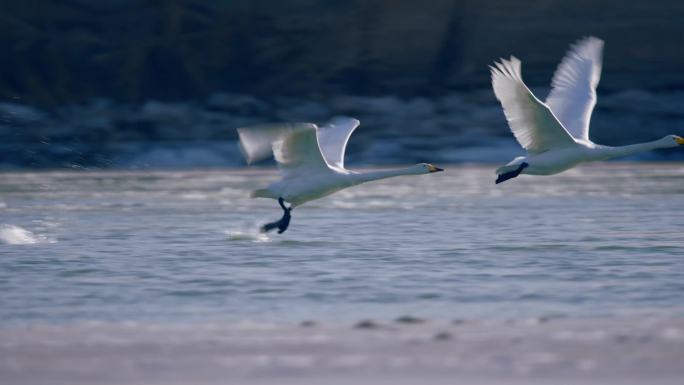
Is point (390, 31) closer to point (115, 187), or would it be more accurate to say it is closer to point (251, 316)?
point (115, 187)

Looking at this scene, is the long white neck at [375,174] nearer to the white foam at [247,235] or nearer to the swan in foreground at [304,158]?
the swan in foreground at [304,158]

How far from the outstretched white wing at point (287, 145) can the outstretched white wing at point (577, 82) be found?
2598mm

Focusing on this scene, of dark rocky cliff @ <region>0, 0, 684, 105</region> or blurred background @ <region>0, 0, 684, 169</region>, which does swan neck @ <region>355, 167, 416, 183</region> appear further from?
dark rocky cliff @ <region>0, 0, 684, 105</region>

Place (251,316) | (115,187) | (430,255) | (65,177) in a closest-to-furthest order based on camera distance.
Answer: (251,316) < (430,255) < (115,187) < (65,177)

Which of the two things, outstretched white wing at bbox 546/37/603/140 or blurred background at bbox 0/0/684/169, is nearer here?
outstretched white wing at bbox 546/37/603/140

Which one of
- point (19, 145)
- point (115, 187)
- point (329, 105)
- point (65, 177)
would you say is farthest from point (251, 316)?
point (329, 105)

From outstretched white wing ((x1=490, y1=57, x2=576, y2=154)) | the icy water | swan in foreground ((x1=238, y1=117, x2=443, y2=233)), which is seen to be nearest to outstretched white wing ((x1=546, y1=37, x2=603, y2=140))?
outstretched white wing ((x1=490, y1=57, x2=576, y2=154))

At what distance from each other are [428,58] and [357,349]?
30327 mm

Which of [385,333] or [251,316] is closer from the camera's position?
[385,333]

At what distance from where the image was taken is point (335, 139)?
13.4 meters

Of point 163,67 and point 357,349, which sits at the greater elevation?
point 163,67

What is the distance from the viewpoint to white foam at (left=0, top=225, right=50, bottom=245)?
1405 cm

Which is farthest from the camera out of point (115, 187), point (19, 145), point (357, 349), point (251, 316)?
point (19, 145)

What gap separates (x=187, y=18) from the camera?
134ft
